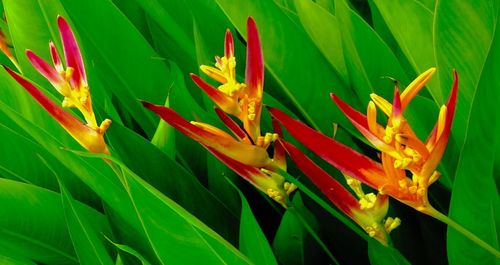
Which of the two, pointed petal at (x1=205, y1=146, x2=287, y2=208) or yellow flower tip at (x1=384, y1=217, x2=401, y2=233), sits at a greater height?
pointed petal at (x1=205, y1=146, x2=287, y2=208)

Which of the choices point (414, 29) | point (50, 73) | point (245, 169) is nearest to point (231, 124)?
point (245, 169)

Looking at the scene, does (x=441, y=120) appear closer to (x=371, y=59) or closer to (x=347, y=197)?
(x=347, y=197)

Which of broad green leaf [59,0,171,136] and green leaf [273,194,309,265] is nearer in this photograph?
green leaf [273,194,309,265]

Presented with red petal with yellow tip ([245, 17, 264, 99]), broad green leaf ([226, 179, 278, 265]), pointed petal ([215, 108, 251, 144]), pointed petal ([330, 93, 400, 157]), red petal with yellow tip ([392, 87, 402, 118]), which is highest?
red petal with yellow tip ([245, 17, 264, 99])

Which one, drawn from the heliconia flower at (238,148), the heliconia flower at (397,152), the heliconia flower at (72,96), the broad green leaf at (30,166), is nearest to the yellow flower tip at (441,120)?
the heliconia flower at (397,152)

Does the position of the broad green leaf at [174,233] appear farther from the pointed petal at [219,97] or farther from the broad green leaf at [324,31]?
the broad green leaf at [324,31]

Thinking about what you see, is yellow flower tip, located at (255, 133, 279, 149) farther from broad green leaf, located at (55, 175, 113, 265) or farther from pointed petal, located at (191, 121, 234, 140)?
broad green leaf, located at (55, 175, 113, 265)

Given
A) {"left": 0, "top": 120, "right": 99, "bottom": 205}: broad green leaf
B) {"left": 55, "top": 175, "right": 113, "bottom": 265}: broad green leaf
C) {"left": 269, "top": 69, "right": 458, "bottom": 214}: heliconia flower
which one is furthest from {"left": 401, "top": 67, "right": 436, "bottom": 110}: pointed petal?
{"left": 0, "top": 120, "right": 99, "bottom": 205}: broad green leaf
